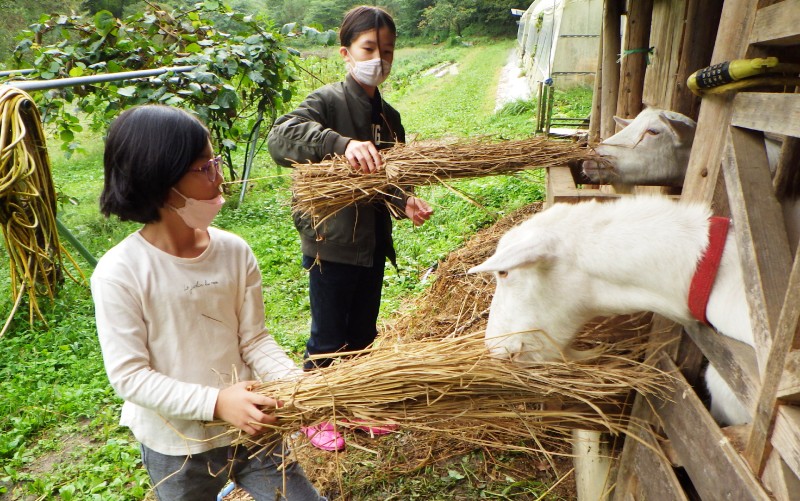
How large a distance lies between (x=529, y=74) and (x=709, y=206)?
2158cm

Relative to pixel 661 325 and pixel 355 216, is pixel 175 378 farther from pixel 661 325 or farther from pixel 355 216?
pixel 661 325

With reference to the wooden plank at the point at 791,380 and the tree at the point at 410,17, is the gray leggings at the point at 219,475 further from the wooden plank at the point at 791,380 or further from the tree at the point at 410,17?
the tree at the point at 410,17

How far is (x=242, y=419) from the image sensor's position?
5.14 ft

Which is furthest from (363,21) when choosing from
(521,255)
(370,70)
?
(521,255)

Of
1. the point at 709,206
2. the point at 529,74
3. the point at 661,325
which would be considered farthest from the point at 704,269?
the point at 529,74

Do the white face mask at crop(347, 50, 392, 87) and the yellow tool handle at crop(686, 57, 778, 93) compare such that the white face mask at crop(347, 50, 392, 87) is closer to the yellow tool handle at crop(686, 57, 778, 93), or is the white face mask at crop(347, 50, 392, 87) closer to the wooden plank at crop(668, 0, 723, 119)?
the yellow tool handle at crop(686, 57, 778, 93)

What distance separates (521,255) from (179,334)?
3.79 ft

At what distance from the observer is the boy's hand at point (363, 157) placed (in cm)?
252

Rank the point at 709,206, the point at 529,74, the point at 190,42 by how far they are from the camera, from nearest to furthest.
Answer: the point at 709,206, the point at 190,42, the point at 529,74

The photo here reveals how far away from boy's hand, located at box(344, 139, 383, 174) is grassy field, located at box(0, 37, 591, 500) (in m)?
0.52

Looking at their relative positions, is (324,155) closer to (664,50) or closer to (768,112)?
(768,112)

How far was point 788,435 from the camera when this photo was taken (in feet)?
3.80

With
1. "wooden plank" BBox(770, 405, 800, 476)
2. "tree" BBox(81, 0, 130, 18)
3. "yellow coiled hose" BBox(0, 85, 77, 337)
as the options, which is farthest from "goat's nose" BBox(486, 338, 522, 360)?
"tree" BBox(81, 0, 130, 18)

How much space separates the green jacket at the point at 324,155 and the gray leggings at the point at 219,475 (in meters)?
1.22
